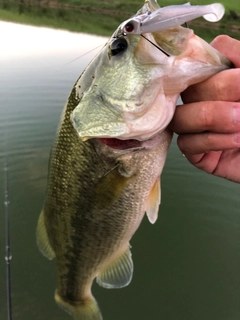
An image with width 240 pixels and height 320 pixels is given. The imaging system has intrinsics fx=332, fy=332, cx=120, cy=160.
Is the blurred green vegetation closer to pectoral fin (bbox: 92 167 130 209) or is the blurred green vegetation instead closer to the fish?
the fish

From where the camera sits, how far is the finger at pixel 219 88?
1.17m

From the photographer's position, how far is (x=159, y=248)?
4.20 metres

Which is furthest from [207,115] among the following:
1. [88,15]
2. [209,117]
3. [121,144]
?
[88,15]

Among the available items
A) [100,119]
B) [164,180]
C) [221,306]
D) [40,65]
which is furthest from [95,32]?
[100,119]

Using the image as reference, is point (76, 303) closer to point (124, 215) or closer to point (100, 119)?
point (124, 215)

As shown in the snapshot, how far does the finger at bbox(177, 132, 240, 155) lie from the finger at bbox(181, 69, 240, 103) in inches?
5.9

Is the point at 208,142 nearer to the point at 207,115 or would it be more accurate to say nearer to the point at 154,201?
the point at 207,115

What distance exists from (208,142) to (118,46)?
20.6 inches

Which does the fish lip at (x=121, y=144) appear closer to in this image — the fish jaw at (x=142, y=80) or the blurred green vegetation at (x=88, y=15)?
the fish jaw at (x=142, y=80)

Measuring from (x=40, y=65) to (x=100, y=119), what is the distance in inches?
390

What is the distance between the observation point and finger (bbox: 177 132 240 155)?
131cm

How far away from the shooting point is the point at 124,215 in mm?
1679

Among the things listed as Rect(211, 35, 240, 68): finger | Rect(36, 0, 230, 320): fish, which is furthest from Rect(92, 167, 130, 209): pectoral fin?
Rect(211, 35, 240, 68): finger

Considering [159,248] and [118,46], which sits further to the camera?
[159,248]
